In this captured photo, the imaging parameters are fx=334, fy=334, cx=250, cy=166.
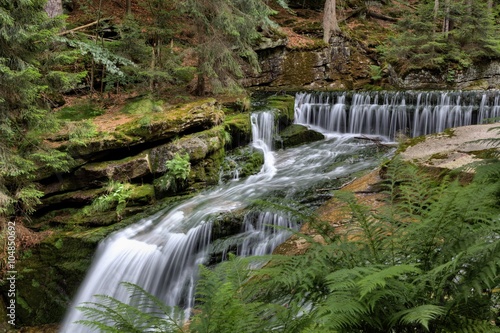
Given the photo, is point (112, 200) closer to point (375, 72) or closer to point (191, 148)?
point (191, 148)

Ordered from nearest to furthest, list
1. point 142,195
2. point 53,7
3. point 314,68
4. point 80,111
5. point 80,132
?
point 80,132 → point 142,195 → point 80,111 → point 53,7 → point 314,68

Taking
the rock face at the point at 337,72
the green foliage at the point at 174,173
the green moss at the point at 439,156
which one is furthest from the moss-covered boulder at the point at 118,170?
the rock face at the point at 337,72

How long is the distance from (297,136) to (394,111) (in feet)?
13.4

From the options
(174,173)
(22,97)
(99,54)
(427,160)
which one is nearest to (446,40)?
(427,160)

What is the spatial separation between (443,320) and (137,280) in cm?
620

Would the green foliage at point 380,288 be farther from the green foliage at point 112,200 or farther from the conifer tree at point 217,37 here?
the conifer tree at point 217,37

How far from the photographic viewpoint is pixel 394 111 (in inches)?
524

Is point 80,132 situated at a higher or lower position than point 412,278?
higher

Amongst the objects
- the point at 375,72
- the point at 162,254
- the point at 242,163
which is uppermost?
the point at 375,72

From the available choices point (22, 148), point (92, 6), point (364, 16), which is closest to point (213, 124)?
point (22, 148)

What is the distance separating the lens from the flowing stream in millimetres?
6797

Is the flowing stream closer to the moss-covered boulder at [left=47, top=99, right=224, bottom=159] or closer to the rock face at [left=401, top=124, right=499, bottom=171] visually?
the rock face at [left=401, top=124, right=499, bottom=171]

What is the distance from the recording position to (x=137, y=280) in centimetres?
674

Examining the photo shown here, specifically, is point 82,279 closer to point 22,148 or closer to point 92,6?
point 22,148
